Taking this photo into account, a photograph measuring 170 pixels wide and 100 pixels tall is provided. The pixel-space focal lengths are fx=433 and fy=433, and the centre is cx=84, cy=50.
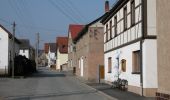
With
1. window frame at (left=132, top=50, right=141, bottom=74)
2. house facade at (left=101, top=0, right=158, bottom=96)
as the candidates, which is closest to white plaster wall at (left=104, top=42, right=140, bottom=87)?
house facade at (left=101, top=0, right=158, bottom=96)

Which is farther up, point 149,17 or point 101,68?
point 149,17

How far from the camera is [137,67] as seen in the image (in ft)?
82.5

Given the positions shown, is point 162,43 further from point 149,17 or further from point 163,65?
point 149,17

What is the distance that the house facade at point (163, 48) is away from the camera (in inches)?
615

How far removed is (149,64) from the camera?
23047mm

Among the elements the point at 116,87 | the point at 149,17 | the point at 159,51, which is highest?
the point at 149,17

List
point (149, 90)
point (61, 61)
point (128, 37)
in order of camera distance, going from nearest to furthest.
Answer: point (149, 90) → point (128, 37) → point (61, 61)

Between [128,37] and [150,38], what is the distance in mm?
3704

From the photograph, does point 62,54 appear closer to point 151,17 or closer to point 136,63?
point 136,63

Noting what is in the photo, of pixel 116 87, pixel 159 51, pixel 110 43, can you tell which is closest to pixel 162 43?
pixel 159 51

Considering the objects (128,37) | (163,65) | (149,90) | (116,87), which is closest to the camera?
(163,65)

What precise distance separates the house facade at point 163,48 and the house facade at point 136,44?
659 centimetres

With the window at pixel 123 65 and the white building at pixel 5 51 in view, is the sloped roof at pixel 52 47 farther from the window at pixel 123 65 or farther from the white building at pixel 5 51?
the window at pixel 123 65

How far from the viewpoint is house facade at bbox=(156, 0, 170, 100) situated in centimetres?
1562
